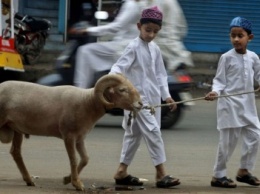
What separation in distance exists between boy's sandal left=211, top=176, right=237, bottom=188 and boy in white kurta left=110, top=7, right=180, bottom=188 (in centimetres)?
46

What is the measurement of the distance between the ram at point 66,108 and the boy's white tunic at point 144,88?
18.7 inches

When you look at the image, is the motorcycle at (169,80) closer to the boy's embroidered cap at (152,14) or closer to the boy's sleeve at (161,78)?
the boy's sleeve at (161,78)

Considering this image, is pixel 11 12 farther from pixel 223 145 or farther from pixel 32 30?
pixel 223 145

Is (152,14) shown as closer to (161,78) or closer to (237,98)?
(161,78)

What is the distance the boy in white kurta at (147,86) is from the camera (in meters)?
8.57

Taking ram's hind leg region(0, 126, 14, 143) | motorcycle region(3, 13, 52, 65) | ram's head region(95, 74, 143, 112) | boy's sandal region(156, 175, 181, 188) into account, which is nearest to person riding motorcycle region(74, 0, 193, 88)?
ram's hind leg region(0, 126, 14, 143)

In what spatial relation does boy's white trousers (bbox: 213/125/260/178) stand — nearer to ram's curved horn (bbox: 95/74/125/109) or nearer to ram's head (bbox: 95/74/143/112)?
ram's head (bbox: 95/74/143/112)

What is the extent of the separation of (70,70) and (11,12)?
4623 millimetres

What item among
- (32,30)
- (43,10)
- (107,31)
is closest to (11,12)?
(32,30)

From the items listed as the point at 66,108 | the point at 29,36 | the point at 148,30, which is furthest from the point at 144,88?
the point at 29,36

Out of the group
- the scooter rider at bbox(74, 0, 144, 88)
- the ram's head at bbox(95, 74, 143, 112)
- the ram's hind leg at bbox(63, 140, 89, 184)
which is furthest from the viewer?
the scooter rider at bbox(74, 0, 144, 88)

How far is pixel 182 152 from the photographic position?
37.5 ft

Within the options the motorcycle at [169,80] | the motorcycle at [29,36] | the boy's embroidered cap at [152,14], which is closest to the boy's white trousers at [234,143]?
the boy's embroidered cap at [152,14]

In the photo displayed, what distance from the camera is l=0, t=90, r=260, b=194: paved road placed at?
8.68 meters
